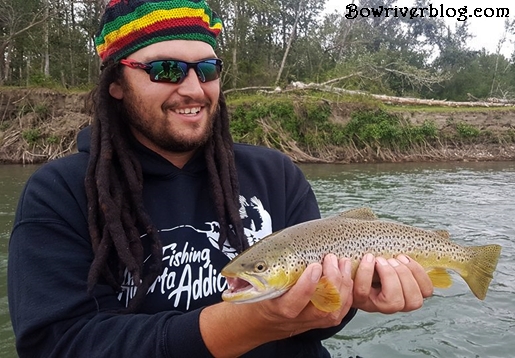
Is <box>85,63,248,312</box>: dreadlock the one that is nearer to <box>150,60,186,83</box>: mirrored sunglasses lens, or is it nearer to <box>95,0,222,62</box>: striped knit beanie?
<box>95,0,222,62</box>: striped knit beanie

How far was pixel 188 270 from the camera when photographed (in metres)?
2.07

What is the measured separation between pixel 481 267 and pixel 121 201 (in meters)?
1.98

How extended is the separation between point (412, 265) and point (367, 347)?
2.81 meters

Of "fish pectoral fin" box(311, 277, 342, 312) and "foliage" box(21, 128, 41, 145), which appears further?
"foliage" box(21, 128, 41, 145)

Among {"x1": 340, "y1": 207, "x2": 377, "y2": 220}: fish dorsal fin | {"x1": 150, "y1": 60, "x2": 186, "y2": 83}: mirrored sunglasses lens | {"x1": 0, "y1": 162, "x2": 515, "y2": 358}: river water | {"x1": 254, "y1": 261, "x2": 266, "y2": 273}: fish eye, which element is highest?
{"x1": 150, "y1": 60, "x2": 186, "y2": 83}: mirrored sunglasses lens

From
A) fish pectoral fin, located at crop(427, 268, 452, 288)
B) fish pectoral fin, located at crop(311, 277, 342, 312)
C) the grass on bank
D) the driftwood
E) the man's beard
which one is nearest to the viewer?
fish pectoral fin, located at crop(311, 277, 342, 312)

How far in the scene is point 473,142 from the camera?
977 inches

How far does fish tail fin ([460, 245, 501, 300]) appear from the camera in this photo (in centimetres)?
260

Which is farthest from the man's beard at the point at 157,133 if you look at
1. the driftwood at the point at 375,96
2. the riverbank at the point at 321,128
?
the driftwood at the point at 375,96

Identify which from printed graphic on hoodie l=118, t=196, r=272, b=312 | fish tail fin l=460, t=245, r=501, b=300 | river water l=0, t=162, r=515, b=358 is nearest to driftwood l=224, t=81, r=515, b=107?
river water l=0, t=162, r=515, b=358

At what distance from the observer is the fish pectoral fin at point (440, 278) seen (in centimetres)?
232

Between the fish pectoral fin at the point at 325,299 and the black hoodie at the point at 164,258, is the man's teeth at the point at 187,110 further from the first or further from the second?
Answer: the fish pectoral fin at the point at 325,299

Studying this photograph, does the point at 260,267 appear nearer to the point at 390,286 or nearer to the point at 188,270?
the point at 188,270

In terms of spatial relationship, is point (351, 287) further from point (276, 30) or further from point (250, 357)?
point (276, 30)
